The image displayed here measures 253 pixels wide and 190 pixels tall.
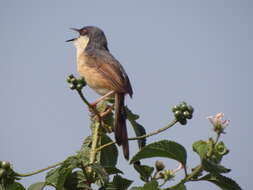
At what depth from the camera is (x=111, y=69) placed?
20.0 ft

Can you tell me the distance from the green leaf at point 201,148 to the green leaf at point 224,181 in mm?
173

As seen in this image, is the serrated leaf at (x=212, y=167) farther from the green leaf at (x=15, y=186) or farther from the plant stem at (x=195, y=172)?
the green leaf at (x=15, y=186)

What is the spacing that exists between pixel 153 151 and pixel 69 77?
0.74 meters

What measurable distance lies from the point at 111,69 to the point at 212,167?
12.8ft

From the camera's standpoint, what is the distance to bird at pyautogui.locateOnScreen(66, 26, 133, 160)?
4.64m

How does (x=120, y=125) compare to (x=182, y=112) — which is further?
(x=120, y=125)

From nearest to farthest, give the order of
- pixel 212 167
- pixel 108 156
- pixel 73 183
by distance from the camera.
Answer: pixel 212 167 < pixel 73 183 < pixel 108 156

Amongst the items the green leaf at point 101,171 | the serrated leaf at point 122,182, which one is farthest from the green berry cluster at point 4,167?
the serrated leaf at point 122,182

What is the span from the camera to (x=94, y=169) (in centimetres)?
254

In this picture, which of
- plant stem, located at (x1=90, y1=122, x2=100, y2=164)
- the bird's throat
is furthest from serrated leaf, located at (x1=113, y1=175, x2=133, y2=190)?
the bird's throat

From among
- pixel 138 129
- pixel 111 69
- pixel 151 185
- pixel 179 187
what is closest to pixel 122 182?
pixel 151 185

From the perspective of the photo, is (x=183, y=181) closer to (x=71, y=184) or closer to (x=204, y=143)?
(x=204, y=143)

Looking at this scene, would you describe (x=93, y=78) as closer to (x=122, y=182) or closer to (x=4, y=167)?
(x=122, y=182)

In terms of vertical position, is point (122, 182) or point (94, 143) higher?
point (94, 143)
